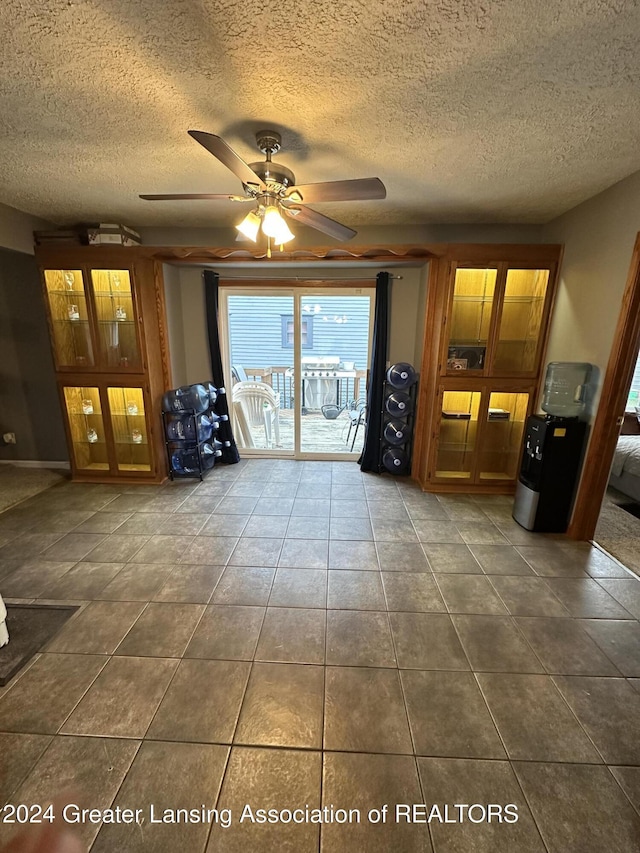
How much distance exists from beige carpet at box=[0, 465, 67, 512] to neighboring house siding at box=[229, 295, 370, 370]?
7.81 feet

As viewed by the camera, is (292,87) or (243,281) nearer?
(292,87)

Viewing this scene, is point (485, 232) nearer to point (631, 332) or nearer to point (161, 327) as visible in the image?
point (631, 332)

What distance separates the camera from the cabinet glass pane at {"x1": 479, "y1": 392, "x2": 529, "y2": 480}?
11.3 ft

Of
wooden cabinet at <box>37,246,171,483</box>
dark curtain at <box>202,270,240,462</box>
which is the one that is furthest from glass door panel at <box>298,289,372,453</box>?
wooden cabinet at <box>37,246,171,483</box>

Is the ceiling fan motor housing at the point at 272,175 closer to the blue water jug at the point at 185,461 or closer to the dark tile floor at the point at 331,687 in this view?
the dark tile floor at the point at 331,687

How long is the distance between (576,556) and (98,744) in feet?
9.60

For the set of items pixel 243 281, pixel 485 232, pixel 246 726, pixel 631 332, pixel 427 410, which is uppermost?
pixel 485 232

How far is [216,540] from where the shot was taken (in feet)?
8.69

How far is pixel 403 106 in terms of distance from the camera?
1626 millimetres

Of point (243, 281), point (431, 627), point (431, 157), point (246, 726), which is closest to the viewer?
point (246, 726)

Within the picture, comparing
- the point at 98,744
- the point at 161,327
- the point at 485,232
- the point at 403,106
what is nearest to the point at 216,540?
the point at 98,744

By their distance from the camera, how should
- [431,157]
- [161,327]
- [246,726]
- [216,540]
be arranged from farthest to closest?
1. [161,327]
2. [216,540]
3. [431,157]
4. [246,726]

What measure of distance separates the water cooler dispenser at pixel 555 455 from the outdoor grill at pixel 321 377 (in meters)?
2.13

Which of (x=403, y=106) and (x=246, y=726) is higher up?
(x=403, y=106)
